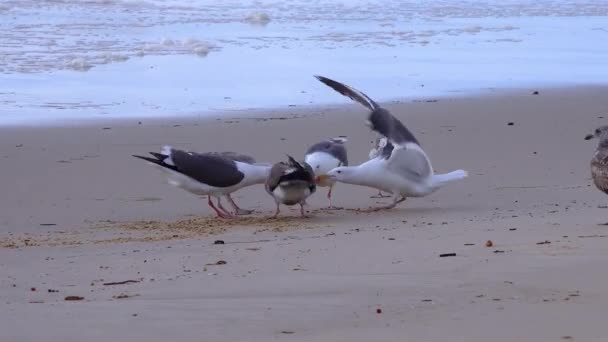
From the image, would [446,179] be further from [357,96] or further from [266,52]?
[266,52]

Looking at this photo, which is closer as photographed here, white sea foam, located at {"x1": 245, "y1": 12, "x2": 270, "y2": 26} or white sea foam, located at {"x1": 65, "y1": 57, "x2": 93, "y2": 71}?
white sea foam, located at {"x1": 65, "y1": 57, "x2": 93, "y2": 71}

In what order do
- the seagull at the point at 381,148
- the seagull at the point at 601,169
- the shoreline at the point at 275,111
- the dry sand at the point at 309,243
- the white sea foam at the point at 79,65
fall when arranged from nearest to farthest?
the dry sand at the point at 309,243
the seagull at the point at 601,169
the seagull at the point at 381,148
the shoreline at the point at 275,111
the white sea foam at the point at 79,65

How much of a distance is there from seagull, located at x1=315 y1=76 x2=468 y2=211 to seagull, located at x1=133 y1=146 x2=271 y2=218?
0.64m

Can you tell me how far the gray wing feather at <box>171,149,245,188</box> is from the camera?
29.0 feet

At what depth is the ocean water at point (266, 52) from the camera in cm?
1407

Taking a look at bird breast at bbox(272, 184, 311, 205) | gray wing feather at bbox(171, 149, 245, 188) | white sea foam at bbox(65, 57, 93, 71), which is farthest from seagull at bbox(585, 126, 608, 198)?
white sea foam at bbox(65, 57, 93, 71)

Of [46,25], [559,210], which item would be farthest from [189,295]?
[46,25]

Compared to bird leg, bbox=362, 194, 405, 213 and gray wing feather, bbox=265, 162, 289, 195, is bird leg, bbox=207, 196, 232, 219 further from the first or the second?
bird leg, bbox=362, 194, 405, 213

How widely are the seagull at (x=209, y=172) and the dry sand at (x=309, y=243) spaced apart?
0.25 m

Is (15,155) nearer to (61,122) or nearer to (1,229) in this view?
(61,122)

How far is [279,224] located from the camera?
842 cm

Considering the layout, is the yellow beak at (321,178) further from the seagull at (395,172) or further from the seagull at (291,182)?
the seagull at (291,182)

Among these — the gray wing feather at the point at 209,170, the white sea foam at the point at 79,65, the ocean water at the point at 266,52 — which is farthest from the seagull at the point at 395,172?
the white sea foam at the point at 79,65

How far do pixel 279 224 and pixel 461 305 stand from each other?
348 cm
